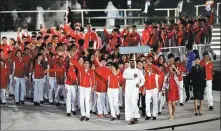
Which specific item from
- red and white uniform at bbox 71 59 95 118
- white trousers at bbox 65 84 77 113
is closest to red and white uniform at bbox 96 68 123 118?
red and white uniform at bbox 71 59 95 118

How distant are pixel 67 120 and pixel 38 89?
2.82 m

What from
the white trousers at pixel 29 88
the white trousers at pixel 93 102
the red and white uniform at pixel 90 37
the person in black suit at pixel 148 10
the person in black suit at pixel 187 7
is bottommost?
the white trousers at pixel 93 102

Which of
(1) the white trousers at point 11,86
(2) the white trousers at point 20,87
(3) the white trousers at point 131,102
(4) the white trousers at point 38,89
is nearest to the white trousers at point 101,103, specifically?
(3) the white trousers at point 131,102

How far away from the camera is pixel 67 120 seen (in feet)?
62.2

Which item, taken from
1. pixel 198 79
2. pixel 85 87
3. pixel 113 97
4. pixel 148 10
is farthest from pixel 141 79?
pixel 148 10

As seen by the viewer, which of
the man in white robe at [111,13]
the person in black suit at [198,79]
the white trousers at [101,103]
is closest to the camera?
the white trousers at [101,103]

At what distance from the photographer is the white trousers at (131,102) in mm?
18359

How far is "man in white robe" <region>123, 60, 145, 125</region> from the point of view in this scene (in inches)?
718

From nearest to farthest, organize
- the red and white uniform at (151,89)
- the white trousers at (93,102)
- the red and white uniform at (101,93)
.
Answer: the red and white uniform at (151,89)
the red and white uniform at (101,93)
the white trousers at (93,102)

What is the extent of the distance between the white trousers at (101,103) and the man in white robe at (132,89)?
115cm

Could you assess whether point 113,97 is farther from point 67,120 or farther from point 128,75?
point 67,120

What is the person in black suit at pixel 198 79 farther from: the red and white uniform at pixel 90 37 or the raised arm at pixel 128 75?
the red and white uniform at pixel 90 37

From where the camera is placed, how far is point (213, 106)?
71.5ft

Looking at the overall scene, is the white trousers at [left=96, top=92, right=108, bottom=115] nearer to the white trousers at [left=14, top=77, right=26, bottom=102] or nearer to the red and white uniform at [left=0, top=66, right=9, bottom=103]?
the white trousers at [left=14, top=77, right=26, bottom=102]
